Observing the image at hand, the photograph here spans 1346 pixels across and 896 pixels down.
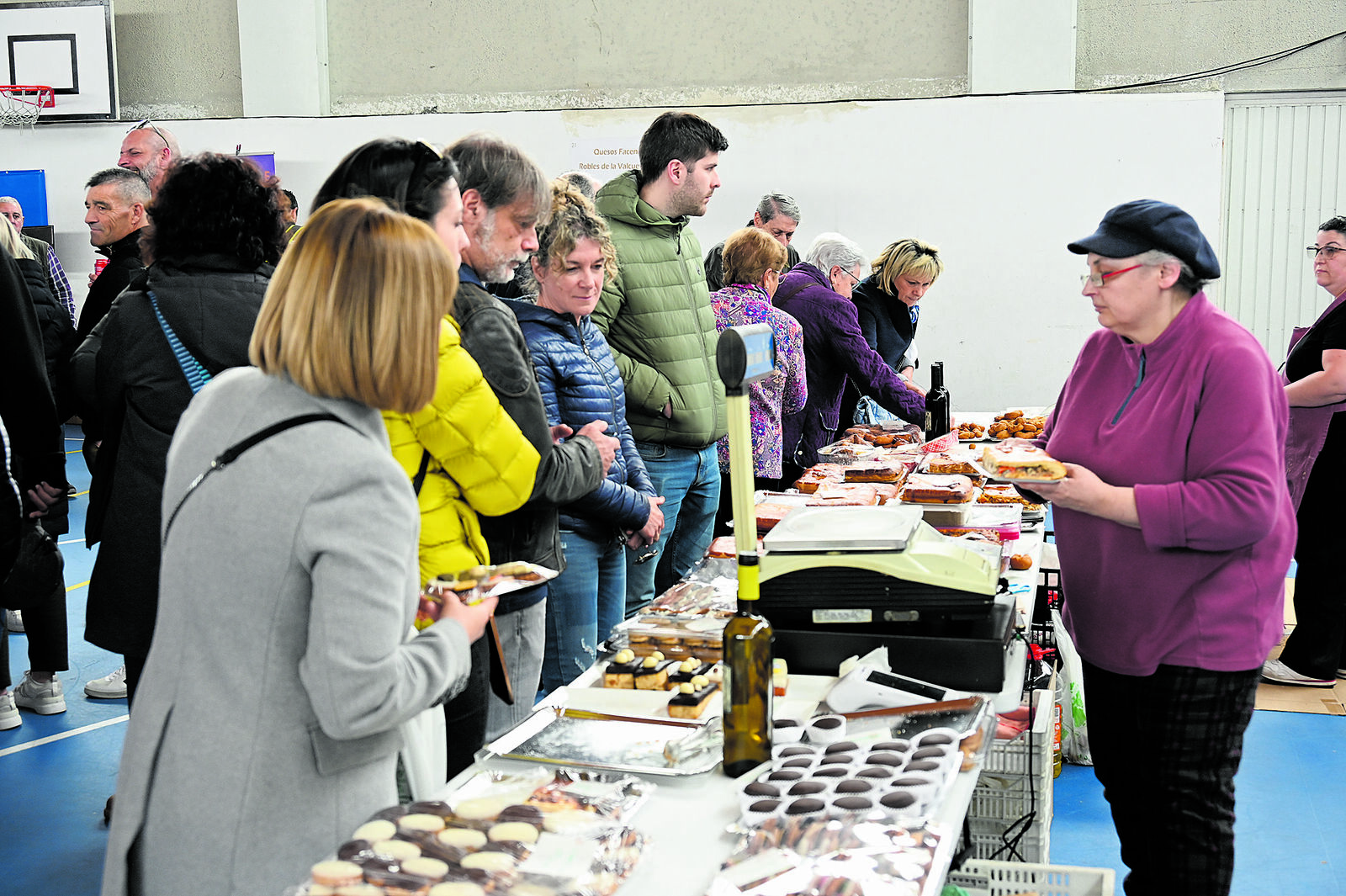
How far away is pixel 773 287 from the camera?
4.36 m

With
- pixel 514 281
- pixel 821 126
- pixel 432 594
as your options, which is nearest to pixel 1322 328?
pixel 514 281

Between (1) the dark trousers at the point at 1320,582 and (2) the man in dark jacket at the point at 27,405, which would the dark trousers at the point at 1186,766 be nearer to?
(2) the man in dark jacket at the point at 27,405

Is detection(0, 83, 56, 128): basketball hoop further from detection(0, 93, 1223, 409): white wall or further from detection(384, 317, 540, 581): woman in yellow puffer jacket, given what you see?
detection(384, 317, 540, 581): woman in yellow puffer jacket

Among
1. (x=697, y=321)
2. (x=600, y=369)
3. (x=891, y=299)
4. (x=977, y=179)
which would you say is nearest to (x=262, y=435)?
(x=600, y=369)

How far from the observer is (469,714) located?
1.89 metres

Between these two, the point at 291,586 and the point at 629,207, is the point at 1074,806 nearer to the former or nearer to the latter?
the point at 629,207

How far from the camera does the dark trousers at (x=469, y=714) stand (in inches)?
73.5

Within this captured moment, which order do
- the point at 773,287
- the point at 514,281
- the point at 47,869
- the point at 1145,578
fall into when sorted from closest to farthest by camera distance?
the point at 1145,578, the point at 47,869, the point at 514,281, the point at 773,287

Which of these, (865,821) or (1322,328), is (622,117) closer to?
(1322,328)

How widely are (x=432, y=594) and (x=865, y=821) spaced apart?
69 cm

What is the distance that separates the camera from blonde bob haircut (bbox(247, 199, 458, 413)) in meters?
1.26

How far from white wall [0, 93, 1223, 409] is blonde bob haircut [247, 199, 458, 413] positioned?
754 cm

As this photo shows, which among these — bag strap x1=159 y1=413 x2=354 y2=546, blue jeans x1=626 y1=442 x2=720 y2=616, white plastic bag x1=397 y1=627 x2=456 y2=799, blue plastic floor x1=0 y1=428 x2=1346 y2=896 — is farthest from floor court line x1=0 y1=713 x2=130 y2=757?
bag strap x1=159 y1=413 x2=354 y2=546

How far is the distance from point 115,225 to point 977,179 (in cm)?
629
